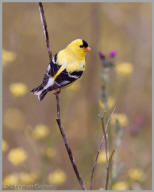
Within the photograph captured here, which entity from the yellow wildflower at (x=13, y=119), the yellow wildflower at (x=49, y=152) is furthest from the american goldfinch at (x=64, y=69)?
the yellow wildflower at (x=13, y=119)

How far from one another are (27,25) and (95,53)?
951 mm

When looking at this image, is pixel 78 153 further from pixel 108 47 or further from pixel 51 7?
pixel 51 7

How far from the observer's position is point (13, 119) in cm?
444

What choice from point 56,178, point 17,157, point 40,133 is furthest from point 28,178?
point 40,133

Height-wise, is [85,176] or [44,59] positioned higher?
[44,59]

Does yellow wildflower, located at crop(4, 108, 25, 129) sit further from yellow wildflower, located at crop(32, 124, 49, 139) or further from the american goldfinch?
the american goldfinch

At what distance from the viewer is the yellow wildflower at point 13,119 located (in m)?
4.39

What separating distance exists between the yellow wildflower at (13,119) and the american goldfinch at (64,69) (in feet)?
5.95

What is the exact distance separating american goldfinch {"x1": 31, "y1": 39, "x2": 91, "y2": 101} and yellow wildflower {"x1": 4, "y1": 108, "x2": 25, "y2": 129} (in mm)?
1813

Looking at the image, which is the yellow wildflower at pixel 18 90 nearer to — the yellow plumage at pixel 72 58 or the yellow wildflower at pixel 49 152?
Answer: the yellow wildflower at pixel 49 152

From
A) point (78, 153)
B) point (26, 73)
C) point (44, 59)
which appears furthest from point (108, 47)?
point (78, 153)

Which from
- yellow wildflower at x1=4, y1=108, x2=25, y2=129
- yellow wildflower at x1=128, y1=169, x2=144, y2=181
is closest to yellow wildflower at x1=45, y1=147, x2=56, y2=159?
yellow wildflower at x1=128, y1=169, x2=144, y2=181

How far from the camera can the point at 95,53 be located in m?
4.44

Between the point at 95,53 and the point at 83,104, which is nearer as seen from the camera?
the point at 95,53
